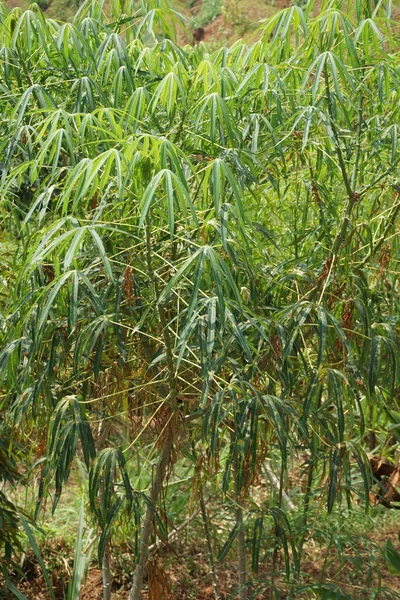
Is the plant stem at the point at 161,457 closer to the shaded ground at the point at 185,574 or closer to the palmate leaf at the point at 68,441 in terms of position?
the palmate leaf at the point at 68,441

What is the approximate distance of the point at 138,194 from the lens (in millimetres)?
1616

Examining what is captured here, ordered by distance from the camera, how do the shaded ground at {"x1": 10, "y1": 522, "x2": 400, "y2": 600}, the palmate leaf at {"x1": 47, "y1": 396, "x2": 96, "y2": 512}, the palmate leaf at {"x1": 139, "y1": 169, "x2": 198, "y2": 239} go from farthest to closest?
the shaded ground at {"x1": 10, "y1": 522, "x2": 400, "y2": 600} < the palmate leaf at {"x1": 47, "y1": 396, "x2": 96, "y2": 512} < the palmate leaf at {"x1": 139, "y1": 169, "x2": 198, "y2": 239}

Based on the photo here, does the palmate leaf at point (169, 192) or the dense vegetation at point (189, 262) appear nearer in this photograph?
the palmate leaf at point (169, 192)

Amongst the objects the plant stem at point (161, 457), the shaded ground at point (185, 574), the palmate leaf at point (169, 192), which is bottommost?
the shaded ground at point (185, 574)

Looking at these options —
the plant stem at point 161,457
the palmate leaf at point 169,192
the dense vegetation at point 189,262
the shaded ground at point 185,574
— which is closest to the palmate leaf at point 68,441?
the dense vegetation at point 189,262

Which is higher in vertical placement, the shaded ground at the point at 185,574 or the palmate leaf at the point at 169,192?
the palmate leaf at the point at 169,192

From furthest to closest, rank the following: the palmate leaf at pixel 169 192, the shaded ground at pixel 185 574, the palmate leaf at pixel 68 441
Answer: the shaded ground at pixel 185 574
the palmate leaf at pixel 68 441
the palmate leaf at pixel 169 192

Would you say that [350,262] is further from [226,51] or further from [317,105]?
[226,51]

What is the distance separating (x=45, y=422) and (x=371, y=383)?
83cm

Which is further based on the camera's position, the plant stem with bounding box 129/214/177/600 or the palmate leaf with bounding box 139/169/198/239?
the plant stem with bounding box 129/214/177/600

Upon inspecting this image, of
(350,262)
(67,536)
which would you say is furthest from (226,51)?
(67,536)

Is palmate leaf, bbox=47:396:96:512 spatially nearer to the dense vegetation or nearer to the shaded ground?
the dense vegetation

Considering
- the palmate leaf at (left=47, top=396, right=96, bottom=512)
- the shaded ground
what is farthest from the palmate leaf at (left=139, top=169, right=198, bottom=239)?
the shaded ground

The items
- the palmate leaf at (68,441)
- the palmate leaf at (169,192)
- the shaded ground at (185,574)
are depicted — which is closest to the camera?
the palmate leaf at (169,192)
